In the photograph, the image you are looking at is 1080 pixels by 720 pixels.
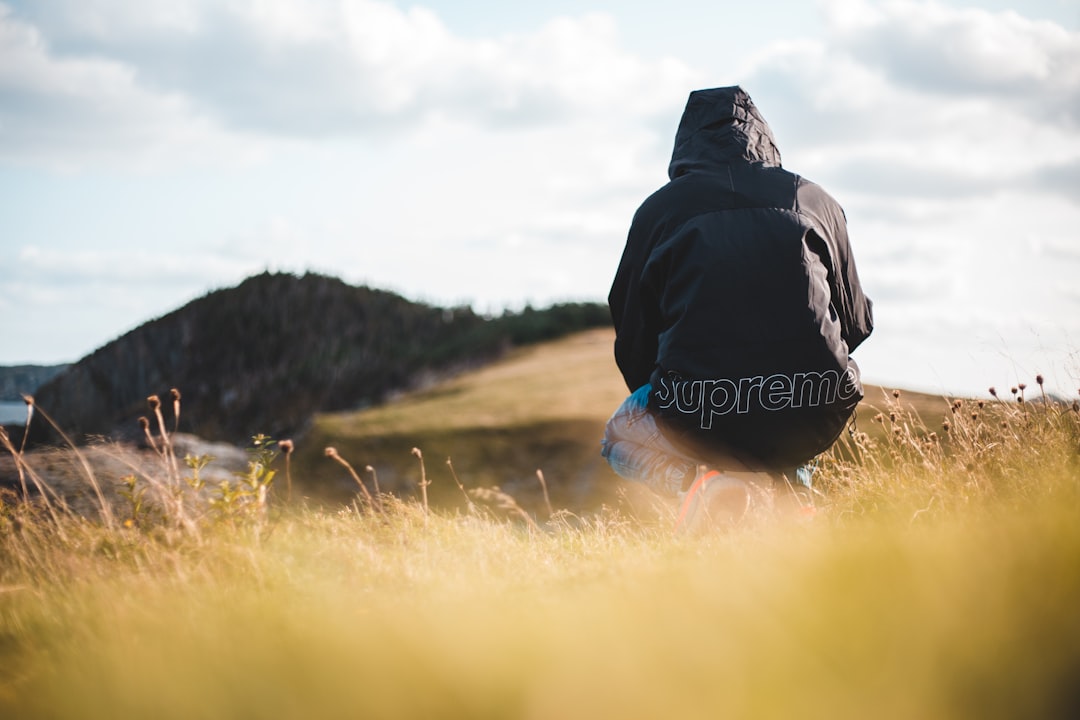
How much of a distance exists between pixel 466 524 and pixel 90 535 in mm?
1786

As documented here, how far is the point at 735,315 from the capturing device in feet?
12.2

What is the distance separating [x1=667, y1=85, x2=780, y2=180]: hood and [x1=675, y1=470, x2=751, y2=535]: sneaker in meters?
1.64

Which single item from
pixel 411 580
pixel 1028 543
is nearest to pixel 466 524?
pixel 411 580

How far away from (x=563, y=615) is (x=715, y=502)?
177cm

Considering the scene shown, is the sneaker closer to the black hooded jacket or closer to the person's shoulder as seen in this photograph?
the black hooded jacket

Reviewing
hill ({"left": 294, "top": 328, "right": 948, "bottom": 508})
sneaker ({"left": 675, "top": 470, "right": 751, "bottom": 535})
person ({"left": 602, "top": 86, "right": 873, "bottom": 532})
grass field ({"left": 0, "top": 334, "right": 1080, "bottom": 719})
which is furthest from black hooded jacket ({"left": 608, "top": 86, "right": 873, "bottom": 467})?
hill ({"left": 294, "top": 328, "right": 948, "bottom": 508})

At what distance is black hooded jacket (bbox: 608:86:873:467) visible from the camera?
12.2 feet

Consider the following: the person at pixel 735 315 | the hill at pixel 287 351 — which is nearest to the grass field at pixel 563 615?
the person at pixel 735 315

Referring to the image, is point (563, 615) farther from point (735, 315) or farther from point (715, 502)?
point (735, 315)

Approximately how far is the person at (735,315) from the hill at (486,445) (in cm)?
839

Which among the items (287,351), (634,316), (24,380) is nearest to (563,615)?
(634,316)

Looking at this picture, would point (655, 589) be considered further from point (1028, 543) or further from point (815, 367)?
point (815, 367)

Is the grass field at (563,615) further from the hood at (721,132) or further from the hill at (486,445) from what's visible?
the hill at (486,445)

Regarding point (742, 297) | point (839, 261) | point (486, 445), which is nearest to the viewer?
point (742, 297)
